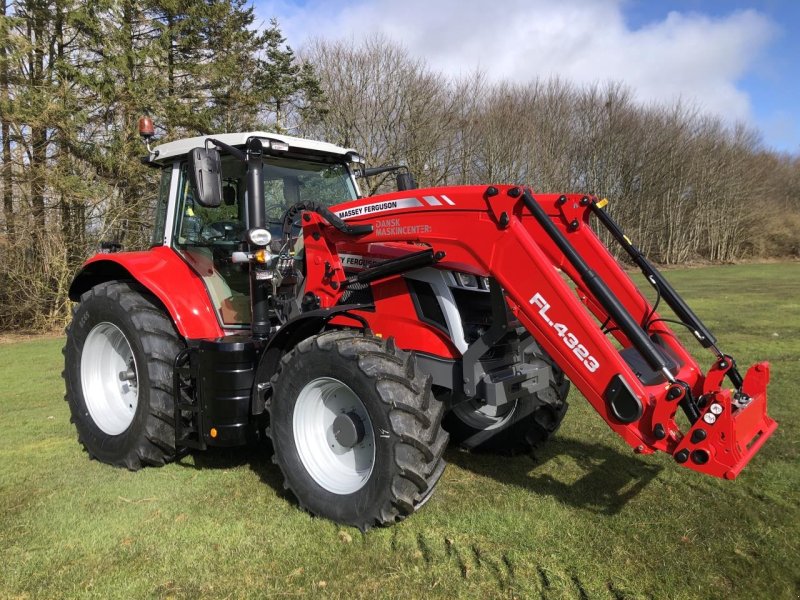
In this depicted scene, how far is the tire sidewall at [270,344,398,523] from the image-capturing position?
3002 mm

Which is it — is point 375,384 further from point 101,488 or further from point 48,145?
point 48,145

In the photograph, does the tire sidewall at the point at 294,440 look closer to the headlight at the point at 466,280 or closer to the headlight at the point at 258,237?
the headlight at the point at 258,237

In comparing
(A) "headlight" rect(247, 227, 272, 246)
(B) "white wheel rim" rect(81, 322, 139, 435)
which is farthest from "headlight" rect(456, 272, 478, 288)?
(B) "white wheel rim" rect(81, 322, 139, 435)

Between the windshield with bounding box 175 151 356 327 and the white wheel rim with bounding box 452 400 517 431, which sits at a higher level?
the windshield with bounding box 175 151 356 327

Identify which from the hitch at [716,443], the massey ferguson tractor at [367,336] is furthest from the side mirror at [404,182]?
the hitch at [716,443]

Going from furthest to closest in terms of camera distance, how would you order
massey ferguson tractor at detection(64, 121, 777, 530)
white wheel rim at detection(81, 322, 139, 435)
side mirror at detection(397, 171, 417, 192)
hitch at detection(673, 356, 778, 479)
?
side mirror at detection(397, 171, 417, 192)
white wheel rim at detection(81, 322, 139, 435)
massey ferguson tractor at detection(64, 121, 777, 530)
hitch at detection(673, 356, 778, 479)

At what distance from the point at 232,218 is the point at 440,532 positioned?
2.57m

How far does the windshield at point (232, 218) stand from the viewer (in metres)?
4.12

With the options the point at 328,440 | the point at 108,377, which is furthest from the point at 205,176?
the point at 108,377

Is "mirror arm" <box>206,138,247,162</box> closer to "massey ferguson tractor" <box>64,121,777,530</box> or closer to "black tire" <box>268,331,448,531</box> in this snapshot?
"massey ferguson tractor" <box>64,121,777,530</box>

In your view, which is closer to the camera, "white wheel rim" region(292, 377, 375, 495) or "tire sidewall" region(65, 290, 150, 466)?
"white wheel rim" region(292, 377, 375, 495)

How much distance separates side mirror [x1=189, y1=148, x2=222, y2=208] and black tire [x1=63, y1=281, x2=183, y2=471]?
1.21m

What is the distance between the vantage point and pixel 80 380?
4.68 meters

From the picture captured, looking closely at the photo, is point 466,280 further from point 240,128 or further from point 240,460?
point 240,128
